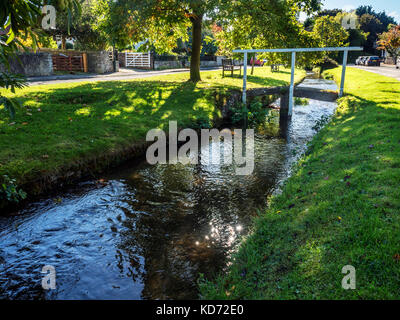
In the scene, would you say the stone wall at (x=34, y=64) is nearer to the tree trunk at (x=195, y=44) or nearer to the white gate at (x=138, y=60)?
the tree trunk at (x=195, y=44)

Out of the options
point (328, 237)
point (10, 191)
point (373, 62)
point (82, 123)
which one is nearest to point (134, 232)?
point (10, 191)

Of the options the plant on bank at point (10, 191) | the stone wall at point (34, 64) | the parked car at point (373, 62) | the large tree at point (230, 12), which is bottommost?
the plant on bank at point (10, 191)

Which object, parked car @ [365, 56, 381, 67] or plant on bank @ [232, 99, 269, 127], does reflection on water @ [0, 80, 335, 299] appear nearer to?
plant on bank @ [232, 99, 269, 127]

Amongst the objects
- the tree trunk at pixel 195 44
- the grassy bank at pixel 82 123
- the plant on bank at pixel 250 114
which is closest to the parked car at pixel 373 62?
the tree trunk at pixel 195 44

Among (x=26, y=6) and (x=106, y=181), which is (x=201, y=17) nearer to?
(x=106, y=181)

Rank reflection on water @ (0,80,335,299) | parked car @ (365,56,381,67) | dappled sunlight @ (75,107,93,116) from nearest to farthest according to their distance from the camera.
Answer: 1. reflection on water @ (0,80,335,299)
2. dappled sunlight @ (75,107,93,116)
3. parked car @ (365,56,381,67)

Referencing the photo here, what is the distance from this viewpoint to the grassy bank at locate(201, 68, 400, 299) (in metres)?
3.63

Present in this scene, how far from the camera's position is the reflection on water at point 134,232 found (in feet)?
15.3

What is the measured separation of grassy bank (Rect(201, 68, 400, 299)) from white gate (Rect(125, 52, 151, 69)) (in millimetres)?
38664

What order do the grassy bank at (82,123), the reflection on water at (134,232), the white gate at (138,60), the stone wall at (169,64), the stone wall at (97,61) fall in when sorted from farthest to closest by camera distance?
the stone wall at (169,64) < the white gate at (138,60) < the stone wall at (97,61) < the grassy bank at (82,123) < the reflection on water at (134,232)

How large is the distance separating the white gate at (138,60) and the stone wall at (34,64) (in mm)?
18029

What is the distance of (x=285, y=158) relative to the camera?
10602mm

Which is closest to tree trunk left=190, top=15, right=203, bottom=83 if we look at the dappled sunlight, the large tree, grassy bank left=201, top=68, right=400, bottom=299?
the large tree

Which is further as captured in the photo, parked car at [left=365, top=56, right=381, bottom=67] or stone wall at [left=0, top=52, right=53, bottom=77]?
parked car at [left=365, top=56, right=381, bottom=67]
